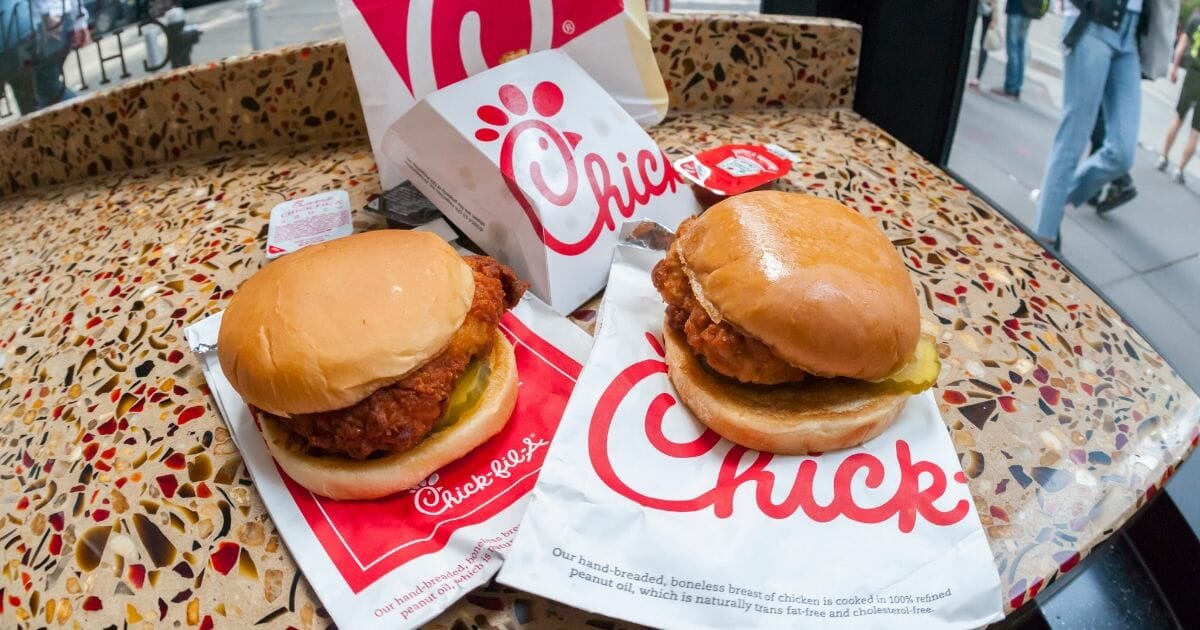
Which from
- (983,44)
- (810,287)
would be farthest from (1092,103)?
(810,287)

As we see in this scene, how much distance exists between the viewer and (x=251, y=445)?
1218mm

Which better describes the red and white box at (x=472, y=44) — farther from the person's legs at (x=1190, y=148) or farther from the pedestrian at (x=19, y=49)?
the person's legs at (x=1190, y=148)

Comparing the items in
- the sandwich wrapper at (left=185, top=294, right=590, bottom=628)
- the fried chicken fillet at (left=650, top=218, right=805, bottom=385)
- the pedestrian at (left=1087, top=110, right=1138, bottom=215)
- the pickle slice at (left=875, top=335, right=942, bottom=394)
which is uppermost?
the pedestrian at (left=1087, top=110, right=1138, bottom=215)

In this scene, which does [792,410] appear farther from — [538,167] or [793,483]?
[538,167]

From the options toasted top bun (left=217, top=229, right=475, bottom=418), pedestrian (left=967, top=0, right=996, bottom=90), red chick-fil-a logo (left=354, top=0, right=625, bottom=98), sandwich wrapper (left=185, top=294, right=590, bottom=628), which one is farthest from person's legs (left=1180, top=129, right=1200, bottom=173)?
toasted top bun (left=217, top=229, right=475, bottom=418)

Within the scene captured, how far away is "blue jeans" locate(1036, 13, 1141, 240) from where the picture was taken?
1664 mm

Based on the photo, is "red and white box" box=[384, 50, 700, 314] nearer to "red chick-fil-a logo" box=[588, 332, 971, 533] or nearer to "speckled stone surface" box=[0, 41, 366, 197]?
"red chick-fil-a logo" box=[588, 332, 971, 533]

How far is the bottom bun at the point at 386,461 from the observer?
1110mm

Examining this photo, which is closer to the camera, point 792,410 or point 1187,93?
point 792,410

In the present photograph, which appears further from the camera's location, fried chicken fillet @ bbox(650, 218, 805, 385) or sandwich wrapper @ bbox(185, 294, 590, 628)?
fried chicken fillet @ bbox(650, 218, 805, 385)

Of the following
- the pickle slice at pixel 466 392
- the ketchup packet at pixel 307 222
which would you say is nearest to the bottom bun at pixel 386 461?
the pickle slice at pixel 466 392

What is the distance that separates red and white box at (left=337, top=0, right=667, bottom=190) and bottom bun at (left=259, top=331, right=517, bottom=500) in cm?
73

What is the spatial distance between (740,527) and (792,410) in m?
0.23

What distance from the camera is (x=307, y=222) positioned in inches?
68.7
